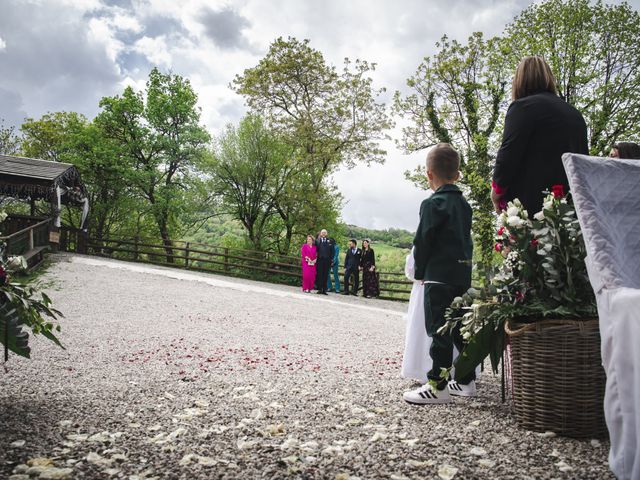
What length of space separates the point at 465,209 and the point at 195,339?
13.6 feet

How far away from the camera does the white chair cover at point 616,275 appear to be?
2.00 metres

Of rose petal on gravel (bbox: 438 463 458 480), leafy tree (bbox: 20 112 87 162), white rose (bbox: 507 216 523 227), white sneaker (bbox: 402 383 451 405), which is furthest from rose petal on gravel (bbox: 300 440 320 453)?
leafy tree (bbox: 20 112 87 162)

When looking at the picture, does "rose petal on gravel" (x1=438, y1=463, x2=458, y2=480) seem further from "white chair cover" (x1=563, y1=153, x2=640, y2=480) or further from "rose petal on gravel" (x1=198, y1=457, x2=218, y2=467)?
"rose petal on gravel" (x1=198, y1=457, x2=218, y2=467)

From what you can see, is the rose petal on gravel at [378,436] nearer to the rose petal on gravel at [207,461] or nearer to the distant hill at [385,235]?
the rose petal on gravel at [207,461]

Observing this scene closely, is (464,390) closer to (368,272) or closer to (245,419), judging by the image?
(245,419)

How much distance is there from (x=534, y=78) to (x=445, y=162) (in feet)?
2.71

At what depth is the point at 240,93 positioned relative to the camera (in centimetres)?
2466

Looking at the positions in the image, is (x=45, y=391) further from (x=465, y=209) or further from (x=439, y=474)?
(x=465, y=209)

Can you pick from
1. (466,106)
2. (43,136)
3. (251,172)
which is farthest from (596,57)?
(43,136)

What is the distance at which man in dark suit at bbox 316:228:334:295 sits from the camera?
16.3m

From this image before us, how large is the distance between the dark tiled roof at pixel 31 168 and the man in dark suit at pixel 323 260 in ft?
37.6

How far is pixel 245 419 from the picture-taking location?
3080 mm

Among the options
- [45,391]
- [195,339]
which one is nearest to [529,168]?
[45,391]

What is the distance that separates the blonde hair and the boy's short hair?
620mm
